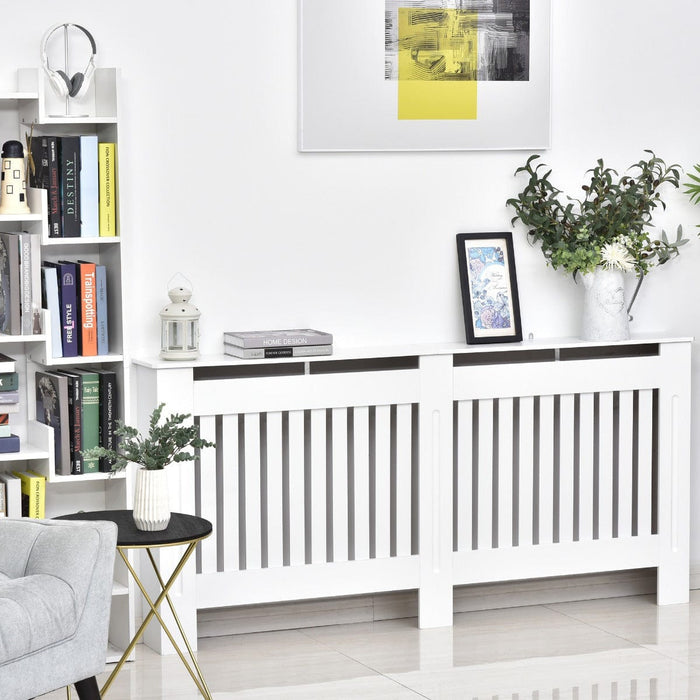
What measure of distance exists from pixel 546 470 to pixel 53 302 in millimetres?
1629

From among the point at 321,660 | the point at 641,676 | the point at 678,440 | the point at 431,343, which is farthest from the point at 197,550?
the point at 678,440

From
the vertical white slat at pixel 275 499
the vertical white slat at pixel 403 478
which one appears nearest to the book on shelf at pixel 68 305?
the vertical white slat at pixel 275 499

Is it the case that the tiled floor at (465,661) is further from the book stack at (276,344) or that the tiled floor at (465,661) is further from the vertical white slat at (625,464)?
the book stack at (276,344)

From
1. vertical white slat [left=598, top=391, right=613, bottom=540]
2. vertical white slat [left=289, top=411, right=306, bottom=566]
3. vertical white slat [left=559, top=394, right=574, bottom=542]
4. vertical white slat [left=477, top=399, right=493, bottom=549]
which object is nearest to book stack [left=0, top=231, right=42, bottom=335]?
vertical white slat [left=289, top=411, right=306, bottom=566]

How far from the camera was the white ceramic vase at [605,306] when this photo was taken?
3.90 metres

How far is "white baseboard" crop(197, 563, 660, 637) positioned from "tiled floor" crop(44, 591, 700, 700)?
4 centimetres

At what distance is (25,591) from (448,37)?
219 cm

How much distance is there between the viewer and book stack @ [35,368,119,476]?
3436mm

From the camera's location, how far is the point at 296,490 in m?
3.69

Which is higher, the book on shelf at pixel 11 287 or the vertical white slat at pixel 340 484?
the book on shelf at pixel 11 287

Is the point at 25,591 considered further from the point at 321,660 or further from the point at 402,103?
the point at 402,103

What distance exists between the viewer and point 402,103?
382 centimetres

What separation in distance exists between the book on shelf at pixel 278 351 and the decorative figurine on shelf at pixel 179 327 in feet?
0.40

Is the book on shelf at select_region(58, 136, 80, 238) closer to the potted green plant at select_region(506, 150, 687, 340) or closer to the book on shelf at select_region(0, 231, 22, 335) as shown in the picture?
the book on shelf at select_region(0, 231, 22, 335)
